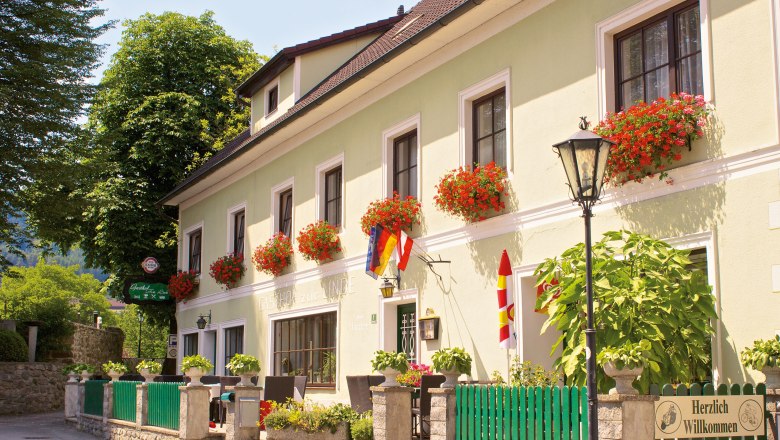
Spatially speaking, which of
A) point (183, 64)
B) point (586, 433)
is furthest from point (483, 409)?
point (183, 64)

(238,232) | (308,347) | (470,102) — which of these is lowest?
(308,347)

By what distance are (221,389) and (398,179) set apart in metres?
4.80

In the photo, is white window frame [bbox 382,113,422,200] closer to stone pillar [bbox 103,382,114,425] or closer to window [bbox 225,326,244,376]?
window [bbox 225,326,244,376]

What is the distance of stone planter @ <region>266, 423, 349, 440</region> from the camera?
1220cm

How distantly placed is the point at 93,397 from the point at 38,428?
87.3 inches

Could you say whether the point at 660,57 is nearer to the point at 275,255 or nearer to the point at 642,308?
the point at 642,308

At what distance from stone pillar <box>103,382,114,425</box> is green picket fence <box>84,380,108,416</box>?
0.96 meters

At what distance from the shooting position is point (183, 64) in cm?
3123

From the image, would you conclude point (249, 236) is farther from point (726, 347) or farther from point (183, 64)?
point (726, 347)

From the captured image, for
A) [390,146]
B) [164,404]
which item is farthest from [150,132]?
[390,146]

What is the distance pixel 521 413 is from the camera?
891 cm

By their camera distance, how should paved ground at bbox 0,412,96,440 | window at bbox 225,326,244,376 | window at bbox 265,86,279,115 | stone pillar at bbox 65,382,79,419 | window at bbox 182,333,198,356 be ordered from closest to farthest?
paved ground at bbox 0,412,96,440 → window at bbox 225,326,244,376 → stone pillar at bbox 65,382,79,419 → window at bbox 265,86,279,115 → window at bbox 182,333,198,356

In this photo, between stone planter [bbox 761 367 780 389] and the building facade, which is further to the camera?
the building facade

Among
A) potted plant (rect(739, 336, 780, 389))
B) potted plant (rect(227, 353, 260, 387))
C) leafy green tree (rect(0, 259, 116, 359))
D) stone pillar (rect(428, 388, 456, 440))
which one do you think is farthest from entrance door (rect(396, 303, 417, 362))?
leafy green tree (rect(0, 259, 116, 359))
